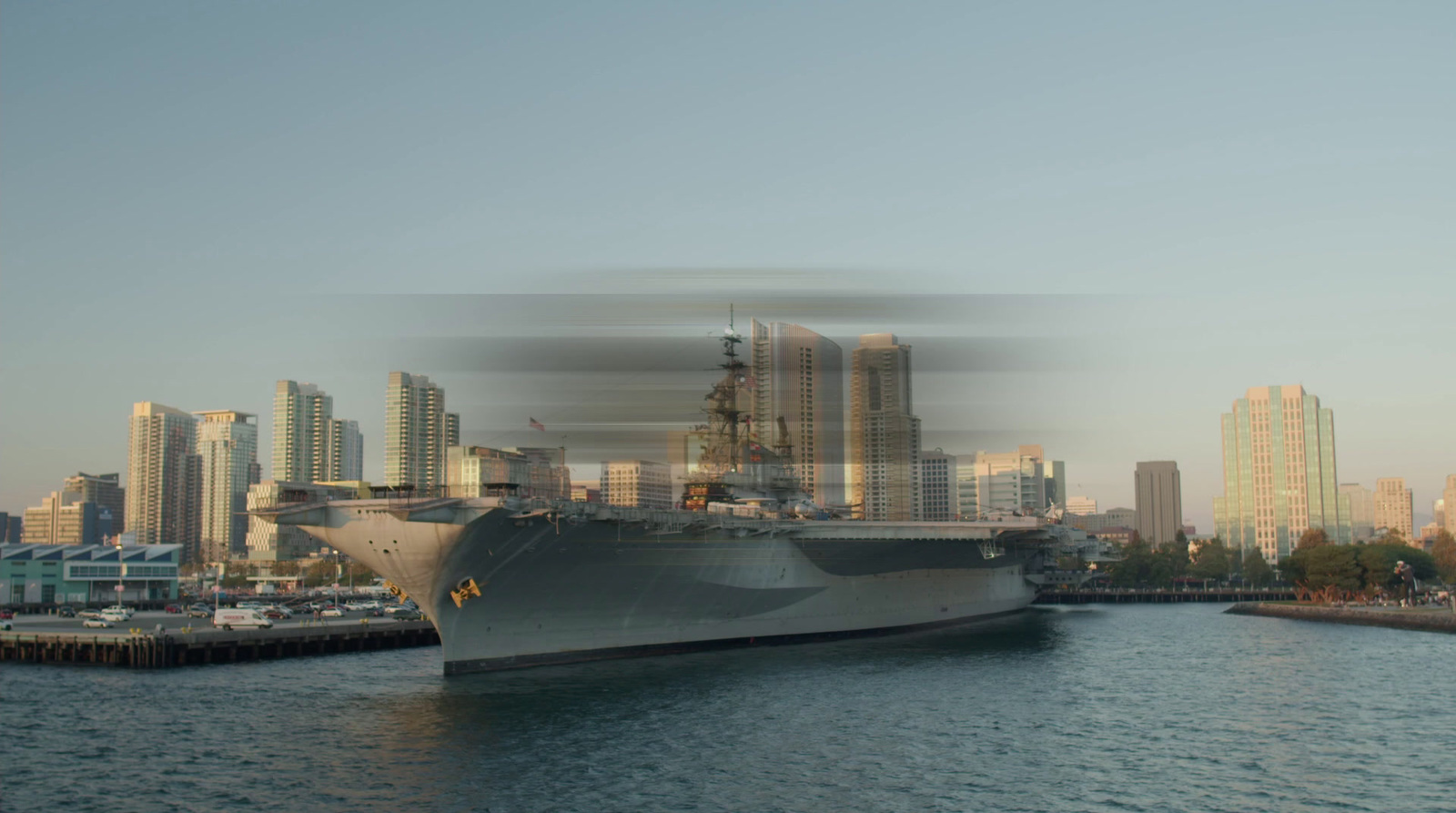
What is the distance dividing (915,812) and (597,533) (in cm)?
1329

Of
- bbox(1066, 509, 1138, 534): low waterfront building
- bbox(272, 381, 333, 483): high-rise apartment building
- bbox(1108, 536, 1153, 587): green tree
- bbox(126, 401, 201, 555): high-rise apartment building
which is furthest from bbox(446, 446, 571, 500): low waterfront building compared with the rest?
bbox(1066, 509, 1138, 534): low waterfront building

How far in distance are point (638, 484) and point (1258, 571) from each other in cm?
5528

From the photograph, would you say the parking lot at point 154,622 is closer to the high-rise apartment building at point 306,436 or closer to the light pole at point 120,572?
the light pole at point 120,572

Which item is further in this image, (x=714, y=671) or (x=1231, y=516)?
(x=1231, y=516)

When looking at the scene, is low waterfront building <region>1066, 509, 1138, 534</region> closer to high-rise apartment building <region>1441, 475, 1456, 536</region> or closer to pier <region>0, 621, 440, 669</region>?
high-rise apartment building <region>1441, 475, 1456, 536</region>

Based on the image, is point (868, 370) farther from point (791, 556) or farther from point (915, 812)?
point (915, 812)

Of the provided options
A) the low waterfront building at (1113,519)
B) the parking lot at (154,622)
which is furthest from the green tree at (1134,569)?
the low waterfront building at (1113,519)

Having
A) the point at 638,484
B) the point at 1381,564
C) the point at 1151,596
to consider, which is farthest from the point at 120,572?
the point at 1381,564

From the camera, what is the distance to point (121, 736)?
20.4 m

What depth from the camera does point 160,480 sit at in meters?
133

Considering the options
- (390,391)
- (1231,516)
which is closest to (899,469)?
(1231,516)

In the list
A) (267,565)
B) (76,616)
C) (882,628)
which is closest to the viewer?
(882,628)

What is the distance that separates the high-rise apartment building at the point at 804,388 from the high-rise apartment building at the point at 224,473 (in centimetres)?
6710

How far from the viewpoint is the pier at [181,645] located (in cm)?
3328
